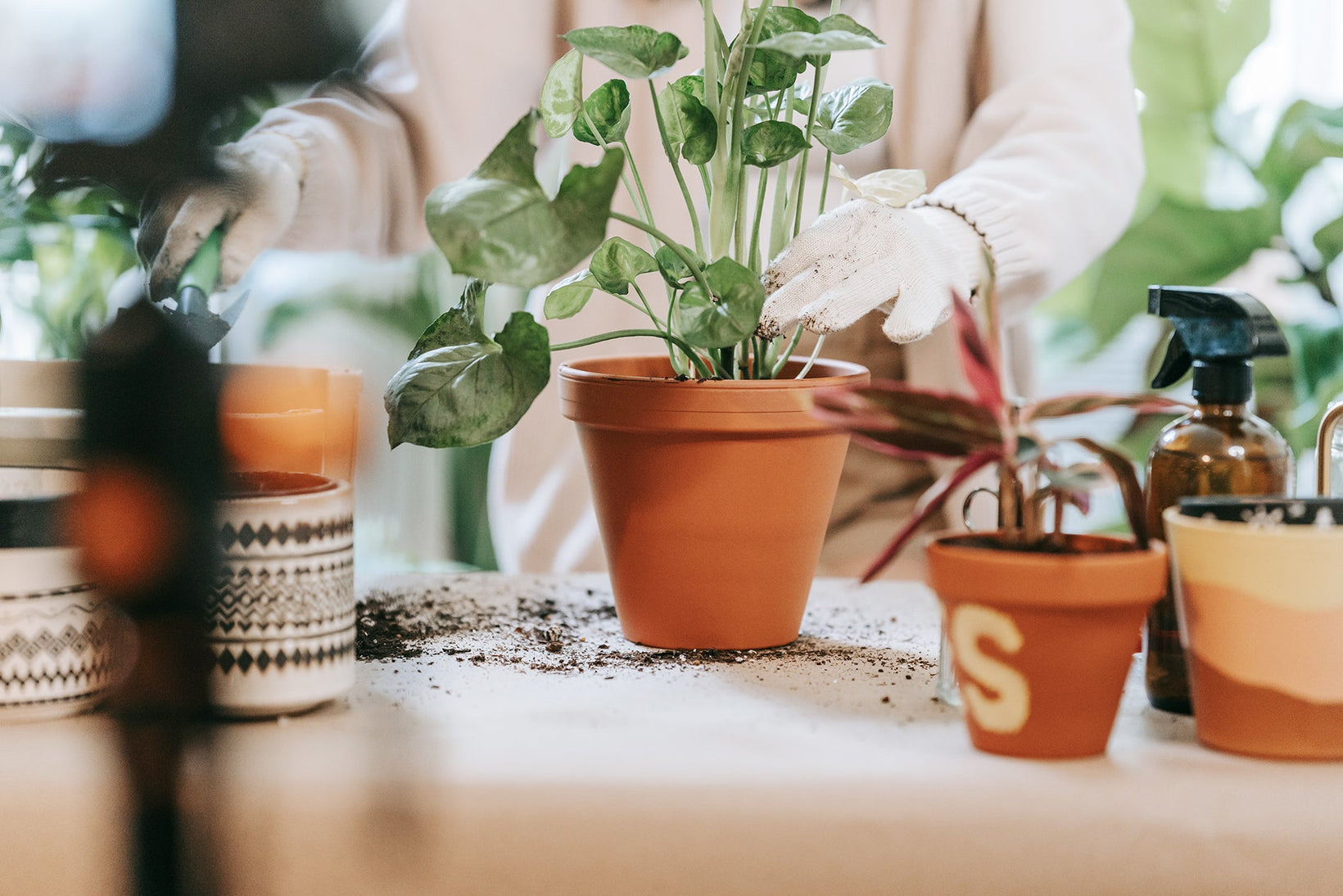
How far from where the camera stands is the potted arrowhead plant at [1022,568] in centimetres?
46

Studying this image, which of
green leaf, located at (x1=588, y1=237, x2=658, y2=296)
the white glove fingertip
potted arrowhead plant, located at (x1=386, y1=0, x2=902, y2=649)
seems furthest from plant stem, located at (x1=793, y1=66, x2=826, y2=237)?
the white glove fingertip

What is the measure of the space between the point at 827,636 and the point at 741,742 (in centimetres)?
24

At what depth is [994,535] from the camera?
0.51m

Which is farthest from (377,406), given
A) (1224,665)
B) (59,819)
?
(1224,665)

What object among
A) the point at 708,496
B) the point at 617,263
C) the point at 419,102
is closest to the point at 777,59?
the point at 617,263

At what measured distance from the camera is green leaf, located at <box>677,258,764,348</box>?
603 millimetres

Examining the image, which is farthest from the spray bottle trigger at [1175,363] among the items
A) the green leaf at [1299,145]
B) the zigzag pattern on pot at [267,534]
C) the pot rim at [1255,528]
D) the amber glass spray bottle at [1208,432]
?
the green leaf at [1299,145]

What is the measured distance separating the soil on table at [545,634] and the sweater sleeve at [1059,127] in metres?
0.45

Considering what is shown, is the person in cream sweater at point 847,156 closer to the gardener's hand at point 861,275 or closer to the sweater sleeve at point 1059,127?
the sweater sleeve at point 1059,127

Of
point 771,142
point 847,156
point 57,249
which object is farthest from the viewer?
point 57,249

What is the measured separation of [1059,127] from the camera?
3.59ft

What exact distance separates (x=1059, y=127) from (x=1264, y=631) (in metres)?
0.77

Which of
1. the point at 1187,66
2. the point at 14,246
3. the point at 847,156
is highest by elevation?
the point at 1187,66

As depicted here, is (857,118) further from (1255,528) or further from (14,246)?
(14,246)
